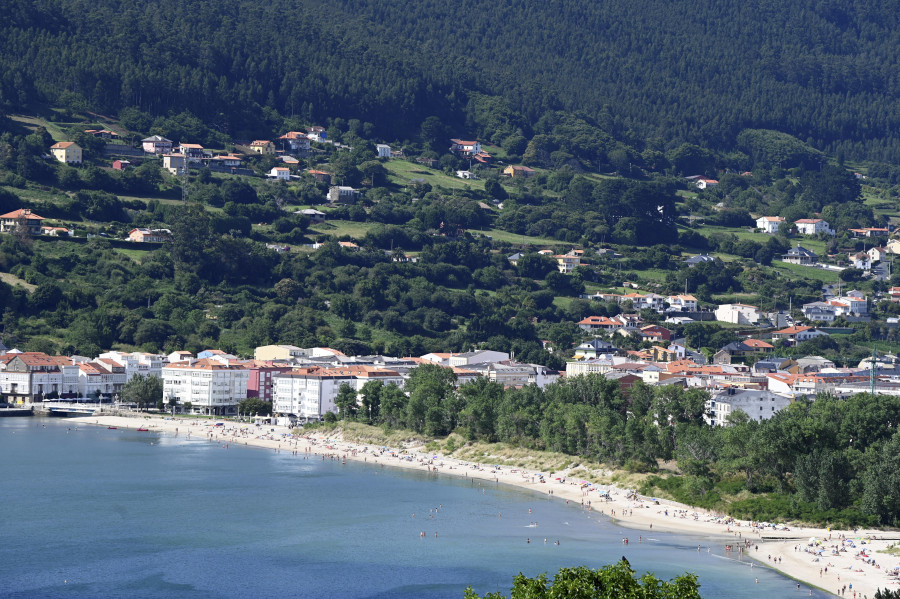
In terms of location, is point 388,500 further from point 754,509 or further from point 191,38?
point 191,38

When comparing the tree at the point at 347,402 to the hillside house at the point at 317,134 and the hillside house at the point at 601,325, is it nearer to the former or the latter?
the hillside house at the point at 601,325

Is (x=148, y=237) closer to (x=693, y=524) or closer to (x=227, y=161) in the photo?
(x=227, y=161)

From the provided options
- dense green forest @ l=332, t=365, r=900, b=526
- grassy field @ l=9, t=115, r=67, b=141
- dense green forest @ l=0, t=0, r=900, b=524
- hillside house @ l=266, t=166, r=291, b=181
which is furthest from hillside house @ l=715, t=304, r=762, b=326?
grassy field @ l=9, t=115, r=67, b=141

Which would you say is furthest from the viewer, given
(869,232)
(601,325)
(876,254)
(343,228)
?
(869,232)

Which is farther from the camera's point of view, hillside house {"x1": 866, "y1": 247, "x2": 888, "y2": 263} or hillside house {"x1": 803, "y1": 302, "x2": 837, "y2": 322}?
hillside house {"x1": 866, "y1": 247, "x2": 888, "y2": 263}

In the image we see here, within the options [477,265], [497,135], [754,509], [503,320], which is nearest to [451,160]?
[497,135]

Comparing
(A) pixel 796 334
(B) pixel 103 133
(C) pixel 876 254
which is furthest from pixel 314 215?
(C) pixel 876 254

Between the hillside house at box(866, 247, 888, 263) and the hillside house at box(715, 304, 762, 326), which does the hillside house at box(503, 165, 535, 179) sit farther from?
the hillside house at box(715, 304, 762, 326)

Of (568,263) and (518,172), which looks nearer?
(568,263)
